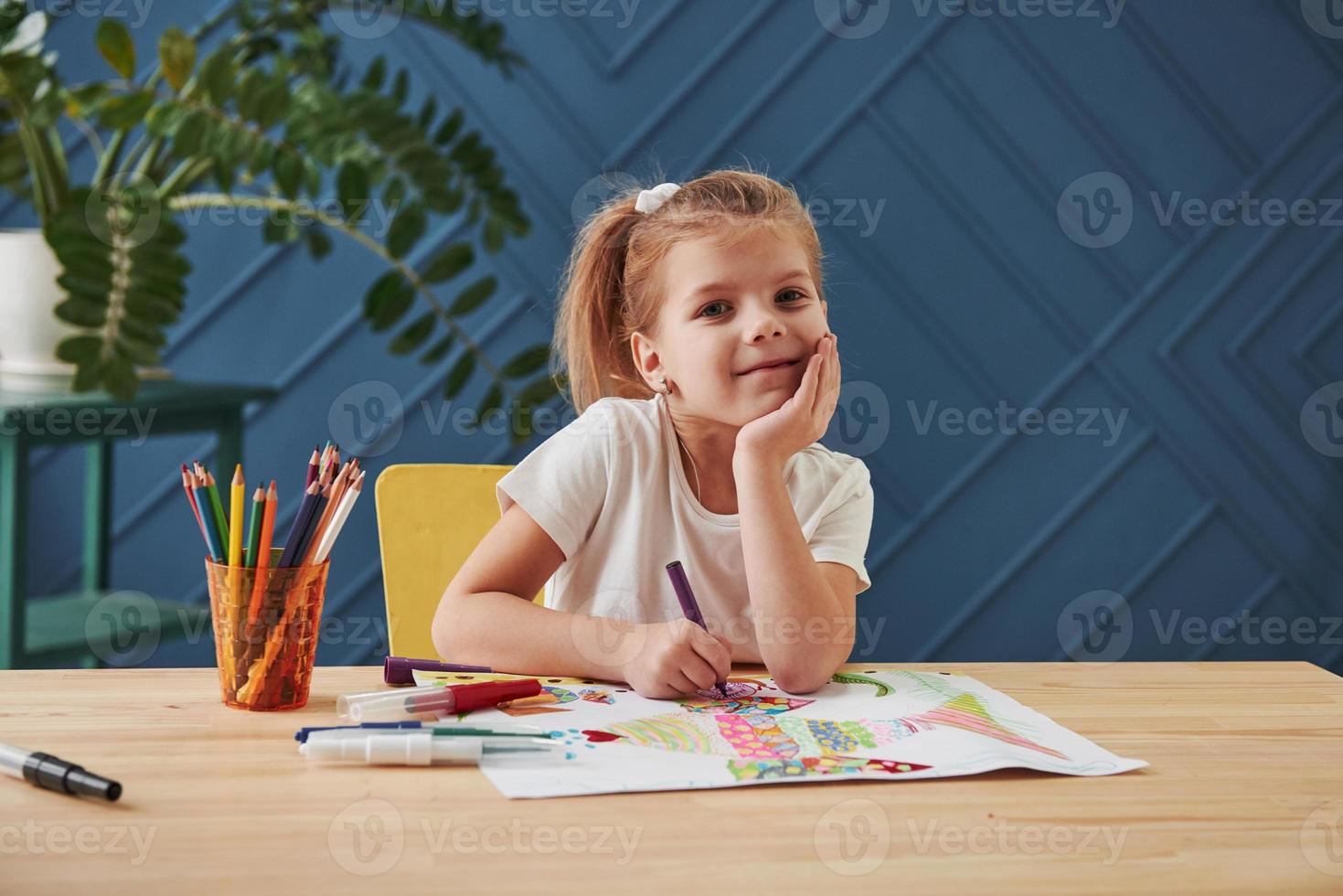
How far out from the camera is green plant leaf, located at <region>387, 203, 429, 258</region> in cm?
167

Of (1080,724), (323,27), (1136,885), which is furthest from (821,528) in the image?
(323,27)

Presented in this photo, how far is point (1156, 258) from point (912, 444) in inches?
23.3

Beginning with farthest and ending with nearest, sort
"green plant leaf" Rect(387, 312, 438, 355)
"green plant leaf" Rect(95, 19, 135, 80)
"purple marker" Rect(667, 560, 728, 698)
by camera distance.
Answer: "green plant leaf" Rect(387, 312, 438, 355)
"green plant leaf" Rect(95, 19, 135, 80)
"purple marker" Rect(667, 560, 728, 698)

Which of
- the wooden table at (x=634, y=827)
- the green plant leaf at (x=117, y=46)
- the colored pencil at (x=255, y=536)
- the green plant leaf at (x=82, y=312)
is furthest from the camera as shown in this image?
the green plant leaf at (x=117, y=46)

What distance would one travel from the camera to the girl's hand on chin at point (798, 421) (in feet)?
3.31
